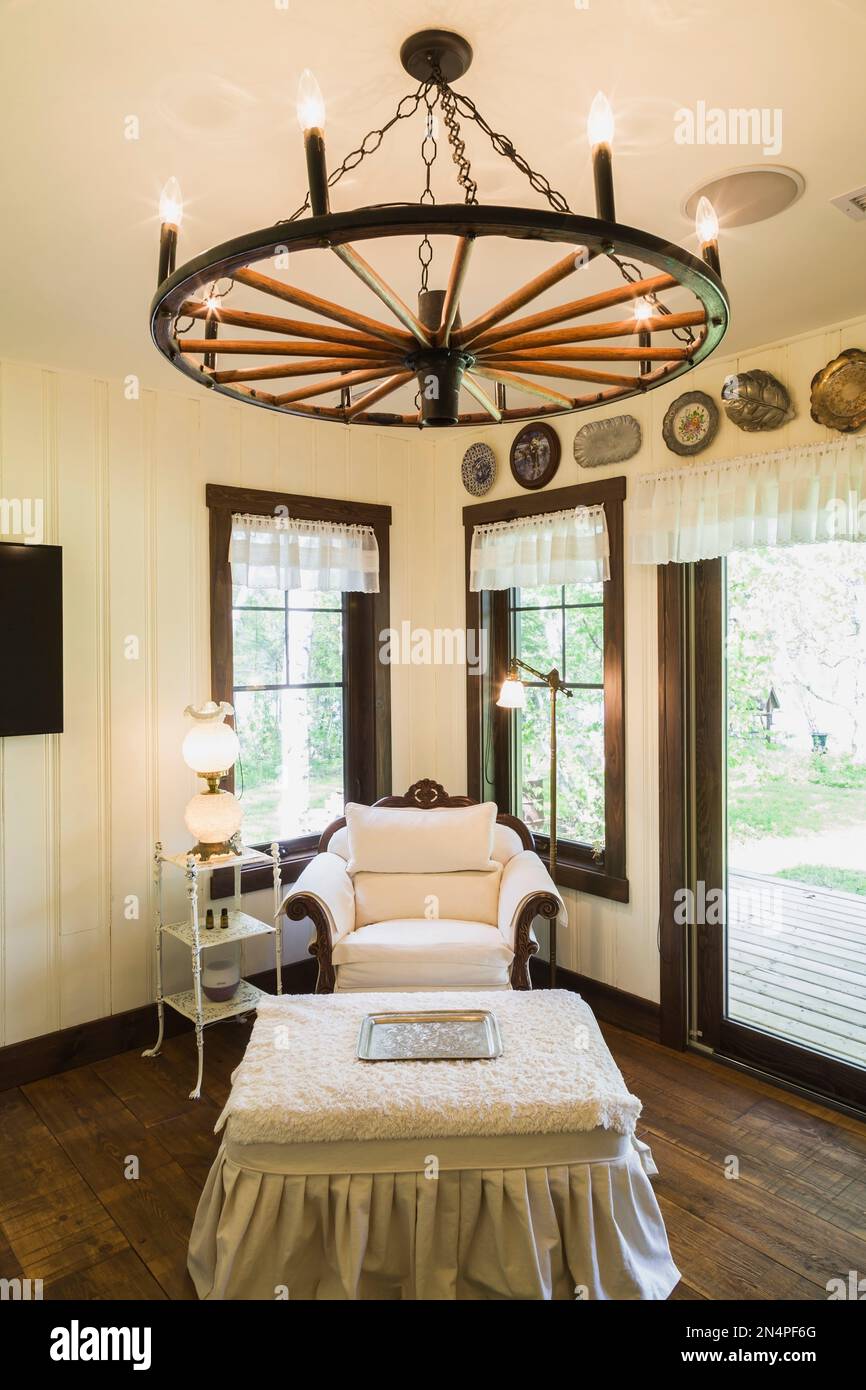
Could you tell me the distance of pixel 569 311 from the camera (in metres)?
1.24

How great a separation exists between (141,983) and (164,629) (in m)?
1.48

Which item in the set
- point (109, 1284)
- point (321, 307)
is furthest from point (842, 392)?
point (109, 1284)

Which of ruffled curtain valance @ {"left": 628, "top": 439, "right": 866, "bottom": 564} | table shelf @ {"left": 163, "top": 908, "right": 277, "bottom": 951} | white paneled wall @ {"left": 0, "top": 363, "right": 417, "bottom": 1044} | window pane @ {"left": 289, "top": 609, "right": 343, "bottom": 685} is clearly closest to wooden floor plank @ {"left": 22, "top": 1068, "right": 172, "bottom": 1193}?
white paneled wall @ {"left": 0, "top": 363, "right": 417, "bottom": 1044}

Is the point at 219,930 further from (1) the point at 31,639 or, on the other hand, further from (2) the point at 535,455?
(2) the point at 535,455

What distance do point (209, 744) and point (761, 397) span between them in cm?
242

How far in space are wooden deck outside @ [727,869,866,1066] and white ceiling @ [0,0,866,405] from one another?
2.11 meters

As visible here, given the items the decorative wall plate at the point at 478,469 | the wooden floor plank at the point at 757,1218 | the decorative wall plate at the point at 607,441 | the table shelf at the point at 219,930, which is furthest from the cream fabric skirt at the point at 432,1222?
the decorative wall plate at the point at 478,469

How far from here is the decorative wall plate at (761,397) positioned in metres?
2.91

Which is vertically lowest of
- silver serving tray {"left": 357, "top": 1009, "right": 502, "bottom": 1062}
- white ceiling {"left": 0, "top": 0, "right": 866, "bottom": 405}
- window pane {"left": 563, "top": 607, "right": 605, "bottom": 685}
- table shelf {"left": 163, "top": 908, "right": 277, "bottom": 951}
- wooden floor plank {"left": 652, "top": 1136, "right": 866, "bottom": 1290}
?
wooden floor plank {"left": 652, "top": 1136, "right": 866, "bottom": 1290}

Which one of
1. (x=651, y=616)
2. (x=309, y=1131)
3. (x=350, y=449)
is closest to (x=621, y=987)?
(x=651, y=616)

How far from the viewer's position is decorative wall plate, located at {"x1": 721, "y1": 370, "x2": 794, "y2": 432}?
2910mm

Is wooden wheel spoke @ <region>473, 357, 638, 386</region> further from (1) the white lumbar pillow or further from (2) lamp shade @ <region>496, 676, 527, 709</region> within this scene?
A: (1) the white lumbar pillow

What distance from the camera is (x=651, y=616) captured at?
11.2ft

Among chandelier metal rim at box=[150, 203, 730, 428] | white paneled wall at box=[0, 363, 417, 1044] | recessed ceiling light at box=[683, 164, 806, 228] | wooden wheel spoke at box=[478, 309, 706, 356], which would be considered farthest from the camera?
white paneled wall at box=[0, 363, 417, 1044]
